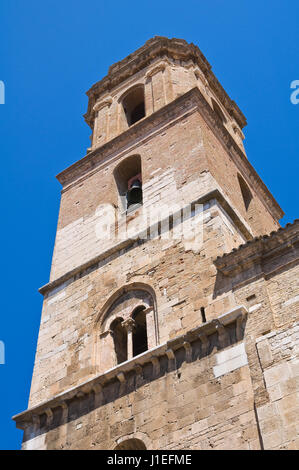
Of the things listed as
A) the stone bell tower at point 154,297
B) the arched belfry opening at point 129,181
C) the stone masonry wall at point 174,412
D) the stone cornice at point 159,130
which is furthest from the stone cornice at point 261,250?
the stone cornice at point 159,130

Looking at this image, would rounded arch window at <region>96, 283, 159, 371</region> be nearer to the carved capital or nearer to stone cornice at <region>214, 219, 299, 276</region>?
the carved capital

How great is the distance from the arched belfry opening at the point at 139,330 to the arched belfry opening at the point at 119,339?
7.8 inches

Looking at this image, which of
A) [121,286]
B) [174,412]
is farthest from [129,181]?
[174,412]

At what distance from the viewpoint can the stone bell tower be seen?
10.5 m

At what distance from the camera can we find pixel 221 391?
33.4 feet

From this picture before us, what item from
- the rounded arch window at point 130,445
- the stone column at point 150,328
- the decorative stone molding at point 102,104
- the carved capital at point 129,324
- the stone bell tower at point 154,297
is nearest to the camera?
the stone bell tower at point 154,297

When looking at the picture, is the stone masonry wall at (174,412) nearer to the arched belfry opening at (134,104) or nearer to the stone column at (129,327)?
the stone column at (129,327)

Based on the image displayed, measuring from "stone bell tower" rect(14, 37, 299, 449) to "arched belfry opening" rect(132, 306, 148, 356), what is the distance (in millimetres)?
23

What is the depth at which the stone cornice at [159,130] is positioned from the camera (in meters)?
17.6

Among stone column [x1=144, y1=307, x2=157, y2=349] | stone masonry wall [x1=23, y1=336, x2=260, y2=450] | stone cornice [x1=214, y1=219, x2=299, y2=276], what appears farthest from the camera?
stone column [x1=144, y1=307, x2=157, y2=349]

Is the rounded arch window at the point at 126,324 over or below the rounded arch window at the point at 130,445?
over

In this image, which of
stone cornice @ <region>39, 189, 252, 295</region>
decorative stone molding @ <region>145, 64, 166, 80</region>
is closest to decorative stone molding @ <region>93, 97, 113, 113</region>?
decorative stone molding @ <region>145, 64, 166, 80</region>

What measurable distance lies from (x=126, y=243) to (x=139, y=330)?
2.17 m
